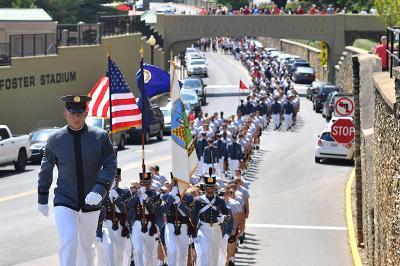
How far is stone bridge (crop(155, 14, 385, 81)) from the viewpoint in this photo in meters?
76.9

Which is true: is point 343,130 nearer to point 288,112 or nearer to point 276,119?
point 276,119

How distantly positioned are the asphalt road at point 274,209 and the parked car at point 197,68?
41823 mm

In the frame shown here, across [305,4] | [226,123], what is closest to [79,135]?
[226,123]

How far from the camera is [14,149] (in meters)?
35.8

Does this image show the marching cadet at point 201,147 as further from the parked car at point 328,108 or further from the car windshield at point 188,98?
the car windshield at point 188,98

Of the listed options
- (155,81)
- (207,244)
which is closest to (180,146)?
(207,244)

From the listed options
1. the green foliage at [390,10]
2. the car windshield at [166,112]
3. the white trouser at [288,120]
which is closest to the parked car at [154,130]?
the car windshield at [166,112]

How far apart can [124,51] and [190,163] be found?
147 ft

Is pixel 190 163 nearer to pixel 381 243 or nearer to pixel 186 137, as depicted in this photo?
pixel 186 137

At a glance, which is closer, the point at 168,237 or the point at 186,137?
the point at 168,237

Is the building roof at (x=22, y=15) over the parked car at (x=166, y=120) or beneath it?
over

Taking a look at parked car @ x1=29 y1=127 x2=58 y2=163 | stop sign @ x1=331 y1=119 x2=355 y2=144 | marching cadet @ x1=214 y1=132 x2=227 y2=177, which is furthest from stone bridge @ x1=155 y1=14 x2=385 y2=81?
stop sign @ x1=331 y1=119 x2=355 y2=144

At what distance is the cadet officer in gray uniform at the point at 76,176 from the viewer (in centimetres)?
1071

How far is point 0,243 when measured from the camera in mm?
22234
